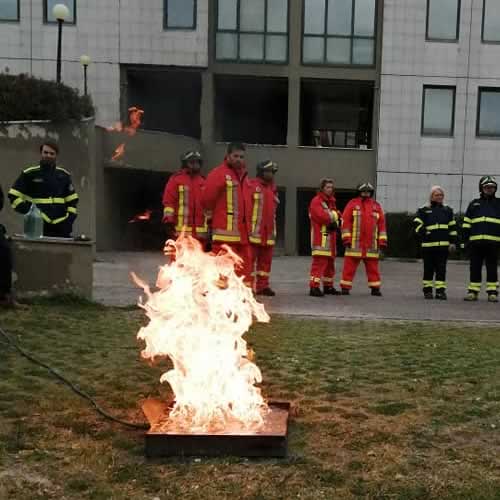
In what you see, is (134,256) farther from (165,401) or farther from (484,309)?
(165,401)

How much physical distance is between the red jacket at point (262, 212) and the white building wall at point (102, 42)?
14663 mm

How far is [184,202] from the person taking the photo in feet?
33.5

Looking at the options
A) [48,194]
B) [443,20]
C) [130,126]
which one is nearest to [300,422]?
[48,194]

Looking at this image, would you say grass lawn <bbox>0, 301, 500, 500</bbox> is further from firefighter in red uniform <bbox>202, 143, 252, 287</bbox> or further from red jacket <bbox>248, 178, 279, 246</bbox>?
red jacket <bbox>248, 178, 279, 246</bbox>

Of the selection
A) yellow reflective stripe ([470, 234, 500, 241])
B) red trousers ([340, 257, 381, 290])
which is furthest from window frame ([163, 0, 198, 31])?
yellow reflective stripe ([470, 234, 500, 241])

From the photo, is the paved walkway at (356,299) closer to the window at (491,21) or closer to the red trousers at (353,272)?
the red trousers at (353,272)

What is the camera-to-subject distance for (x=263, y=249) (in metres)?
10.0

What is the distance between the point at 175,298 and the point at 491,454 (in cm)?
190

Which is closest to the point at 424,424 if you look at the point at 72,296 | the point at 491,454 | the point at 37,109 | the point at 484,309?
the point at 491,454

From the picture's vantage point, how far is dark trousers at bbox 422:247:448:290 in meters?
10.8

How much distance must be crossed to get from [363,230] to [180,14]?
15.4 meters

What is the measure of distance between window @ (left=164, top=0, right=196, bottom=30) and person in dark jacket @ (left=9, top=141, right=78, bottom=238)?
16432mm

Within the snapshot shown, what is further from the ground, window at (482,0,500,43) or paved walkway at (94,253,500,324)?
window at (482,0,500,43)

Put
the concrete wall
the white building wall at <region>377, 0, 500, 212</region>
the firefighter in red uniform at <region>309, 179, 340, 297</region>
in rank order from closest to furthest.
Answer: the firefighter in red uniform at <region>309, 179, 340, 297</region>, the concrete wall, the white building wall at <region>377, 0, 500, 212</region>
